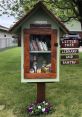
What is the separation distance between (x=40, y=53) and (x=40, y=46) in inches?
6.0

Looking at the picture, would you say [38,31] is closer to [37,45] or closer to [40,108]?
[37,45]

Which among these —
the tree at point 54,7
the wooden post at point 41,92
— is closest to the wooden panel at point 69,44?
the tree at point 54,7

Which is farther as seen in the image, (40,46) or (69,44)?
(69,44)

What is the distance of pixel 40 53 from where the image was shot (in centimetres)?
800

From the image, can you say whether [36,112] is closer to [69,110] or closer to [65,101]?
[69,110]

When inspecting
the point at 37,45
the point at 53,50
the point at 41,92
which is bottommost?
the point at 41,92

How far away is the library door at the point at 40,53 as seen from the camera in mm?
7922

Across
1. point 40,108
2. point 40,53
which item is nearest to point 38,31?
point 40,53

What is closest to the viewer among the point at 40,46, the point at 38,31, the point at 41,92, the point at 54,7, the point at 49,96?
the point at 38,31

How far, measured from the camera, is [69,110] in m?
7.96

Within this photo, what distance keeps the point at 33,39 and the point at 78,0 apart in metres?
11.3

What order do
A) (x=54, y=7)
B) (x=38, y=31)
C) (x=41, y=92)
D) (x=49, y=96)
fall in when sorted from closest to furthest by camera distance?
(x=38, y=31), (x=41, y=92), (x=49, y=96), (x=54, y=7)

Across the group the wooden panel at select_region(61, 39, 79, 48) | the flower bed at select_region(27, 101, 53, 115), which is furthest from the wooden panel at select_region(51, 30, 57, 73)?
the wooden panel at select_region(61, 39, 79, 48)

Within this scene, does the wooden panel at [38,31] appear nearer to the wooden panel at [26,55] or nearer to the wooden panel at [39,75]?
the wooden panel at [26,55]
